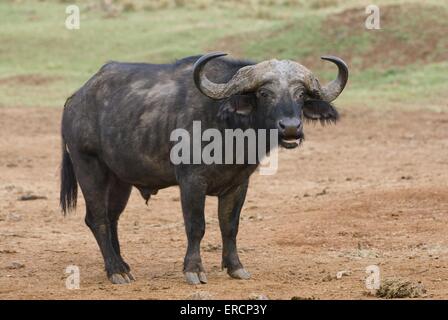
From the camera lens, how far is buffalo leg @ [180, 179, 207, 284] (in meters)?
9.01

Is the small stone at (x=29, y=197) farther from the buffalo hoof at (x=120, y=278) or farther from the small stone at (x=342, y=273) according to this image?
the small stone at (x=342, y=273)

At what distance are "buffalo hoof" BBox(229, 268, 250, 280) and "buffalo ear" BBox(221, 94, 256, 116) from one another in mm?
1415

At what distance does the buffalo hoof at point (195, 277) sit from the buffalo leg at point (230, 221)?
403 millimetres

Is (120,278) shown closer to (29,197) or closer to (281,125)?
(281,125)

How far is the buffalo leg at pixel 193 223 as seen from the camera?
9008 millimetres

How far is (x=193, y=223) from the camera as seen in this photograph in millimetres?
9125

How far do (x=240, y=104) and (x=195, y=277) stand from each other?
148 cm

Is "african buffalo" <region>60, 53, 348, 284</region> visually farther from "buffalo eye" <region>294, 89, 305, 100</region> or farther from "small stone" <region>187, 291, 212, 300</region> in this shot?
"small stone" <region>187, 291, 212, 300</region>

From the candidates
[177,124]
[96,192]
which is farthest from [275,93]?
[96,192]

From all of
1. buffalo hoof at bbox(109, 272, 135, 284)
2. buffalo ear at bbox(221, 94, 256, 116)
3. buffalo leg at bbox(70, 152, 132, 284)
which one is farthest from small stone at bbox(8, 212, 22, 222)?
buffalo ear at bbox(221, 94, 256, 116)

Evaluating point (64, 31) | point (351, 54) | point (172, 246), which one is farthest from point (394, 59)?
point (172, 246)
